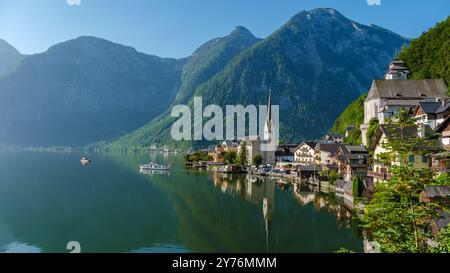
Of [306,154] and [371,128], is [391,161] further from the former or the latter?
[306,154]

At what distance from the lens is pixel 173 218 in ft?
115

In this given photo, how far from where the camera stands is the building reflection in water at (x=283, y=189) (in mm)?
34062

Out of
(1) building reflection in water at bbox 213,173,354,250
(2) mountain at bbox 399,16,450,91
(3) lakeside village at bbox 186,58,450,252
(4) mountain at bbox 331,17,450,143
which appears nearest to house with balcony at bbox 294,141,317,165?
(3) lakeside village at bbox 186,58,450,252

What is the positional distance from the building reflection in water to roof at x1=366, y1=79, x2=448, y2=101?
60.6 feet

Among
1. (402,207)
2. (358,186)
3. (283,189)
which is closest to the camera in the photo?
(402,207)

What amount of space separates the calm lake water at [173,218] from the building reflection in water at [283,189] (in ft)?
0.32

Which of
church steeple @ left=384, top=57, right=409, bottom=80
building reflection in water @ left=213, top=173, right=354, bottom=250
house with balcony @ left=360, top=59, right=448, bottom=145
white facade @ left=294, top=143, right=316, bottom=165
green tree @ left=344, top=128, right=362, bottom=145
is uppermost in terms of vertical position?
church steeple @ left=384, top=57, right=409, bottom=80

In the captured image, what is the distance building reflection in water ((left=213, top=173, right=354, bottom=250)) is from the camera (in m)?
34.1

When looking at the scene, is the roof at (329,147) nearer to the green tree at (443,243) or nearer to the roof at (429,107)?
the roof at (429,107)

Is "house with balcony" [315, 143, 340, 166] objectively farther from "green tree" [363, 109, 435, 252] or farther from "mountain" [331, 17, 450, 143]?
"green tree" [363, 109, 435, 252]

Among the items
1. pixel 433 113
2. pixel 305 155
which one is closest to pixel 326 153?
pixel 305 155

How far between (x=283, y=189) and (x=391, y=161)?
4212 cm

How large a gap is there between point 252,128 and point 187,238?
473ft

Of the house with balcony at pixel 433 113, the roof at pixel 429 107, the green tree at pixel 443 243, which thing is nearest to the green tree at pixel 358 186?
the house with balcony at pixel 433 113
